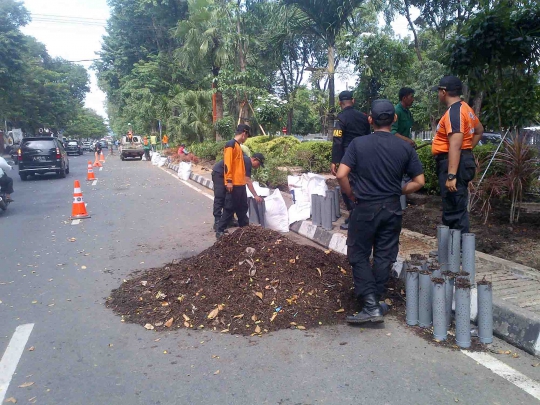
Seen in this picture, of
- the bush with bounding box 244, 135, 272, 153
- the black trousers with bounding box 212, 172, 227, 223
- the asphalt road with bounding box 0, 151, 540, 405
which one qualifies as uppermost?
the bush with bounding box 244, 135, 272, 153

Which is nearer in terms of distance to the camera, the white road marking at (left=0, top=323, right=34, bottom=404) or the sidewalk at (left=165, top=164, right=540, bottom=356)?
the white road marking at (left=0, top=323, right=34, bottom=404)

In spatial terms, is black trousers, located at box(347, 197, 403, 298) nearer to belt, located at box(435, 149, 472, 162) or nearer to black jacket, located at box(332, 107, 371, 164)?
belt, located at box(435, 149, 472, 162)

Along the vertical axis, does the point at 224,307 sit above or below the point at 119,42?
below

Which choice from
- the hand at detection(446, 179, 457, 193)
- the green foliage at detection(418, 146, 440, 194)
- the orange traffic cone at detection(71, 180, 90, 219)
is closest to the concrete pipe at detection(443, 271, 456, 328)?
the hand at detection(446, 179, 457, 193)

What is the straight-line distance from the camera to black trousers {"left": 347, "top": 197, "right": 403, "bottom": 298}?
4168 millimetres

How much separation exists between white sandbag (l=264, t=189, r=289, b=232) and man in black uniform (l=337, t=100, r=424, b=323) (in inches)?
143

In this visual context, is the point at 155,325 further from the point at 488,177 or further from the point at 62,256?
the point at 488,177

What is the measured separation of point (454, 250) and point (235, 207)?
3717 mm

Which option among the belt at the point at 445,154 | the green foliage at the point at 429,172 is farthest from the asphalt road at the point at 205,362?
the green foliage at the point at 429,172

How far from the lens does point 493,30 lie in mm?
6277

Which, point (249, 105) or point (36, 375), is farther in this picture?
point (249, 105)

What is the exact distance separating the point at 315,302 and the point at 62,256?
4.24 metres

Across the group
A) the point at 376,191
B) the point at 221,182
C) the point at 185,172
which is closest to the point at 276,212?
the point at 221,182

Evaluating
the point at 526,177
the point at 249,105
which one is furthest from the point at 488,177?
the point at 249,105
